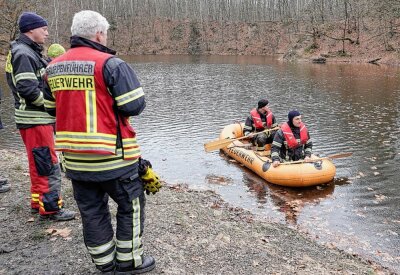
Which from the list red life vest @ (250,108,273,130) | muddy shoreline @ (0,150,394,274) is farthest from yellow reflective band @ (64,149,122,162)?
red life vest @ (250,108,273,130)

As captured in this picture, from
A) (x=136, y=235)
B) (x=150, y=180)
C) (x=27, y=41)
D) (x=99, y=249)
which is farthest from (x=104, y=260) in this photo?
(x=27, y=41)

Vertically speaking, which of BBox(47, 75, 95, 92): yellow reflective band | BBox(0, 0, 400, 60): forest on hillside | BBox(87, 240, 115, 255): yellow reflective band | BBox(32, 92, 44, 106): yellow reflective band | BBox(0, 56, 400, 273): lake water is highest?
BBox(0, 0, 400, 60): forest on hillside

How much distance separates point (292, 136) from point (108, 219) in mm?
6024

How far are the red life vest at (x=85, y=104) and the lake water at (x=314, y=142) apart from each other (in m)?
4.24

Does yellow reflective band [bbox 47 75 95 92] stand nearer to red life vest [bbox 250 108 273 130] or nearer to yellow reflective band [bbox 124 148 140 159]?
yellow reflective band [bbox 124 148 140 159]

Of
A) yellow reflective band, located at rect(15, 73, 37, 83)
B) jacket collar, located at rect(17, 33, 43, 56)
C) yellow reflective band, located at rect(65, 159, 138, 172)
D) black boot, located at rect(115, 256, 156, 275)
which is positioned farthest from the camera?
jacket collar, located at rect(17, 33, 43, 56)

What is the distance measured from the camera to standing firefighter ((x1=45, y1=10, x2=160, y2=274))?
2938mm

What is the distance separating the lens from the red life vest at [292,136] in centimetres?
861

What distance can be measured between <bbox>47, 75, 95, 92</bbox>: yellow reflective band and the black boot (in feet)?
5.27

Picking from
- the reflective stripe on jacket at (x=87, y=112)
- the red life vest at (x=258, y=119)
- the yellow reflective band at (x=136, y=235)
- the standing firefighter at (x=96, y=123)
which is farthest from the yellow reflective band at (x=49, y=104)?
the red life vest at (x=258, y=119)

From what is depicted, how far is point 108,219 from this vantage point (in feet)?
11.0

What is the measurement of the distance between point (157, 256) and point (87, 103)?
6.02 ft

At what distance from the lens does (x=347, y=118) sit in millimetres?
15070

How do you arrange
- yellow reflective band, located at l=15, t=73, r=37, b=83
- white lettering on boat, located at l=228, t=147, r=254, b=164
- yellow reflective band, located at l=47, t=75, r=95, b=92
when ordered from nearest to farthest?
yellow reflective band, located at l=47, t=75, r=95, b=92, yellow reflective band, located at l=15, t=73, r=37, b=83, white lettering on boat, located at l=228, t=147, r=254, b=164
